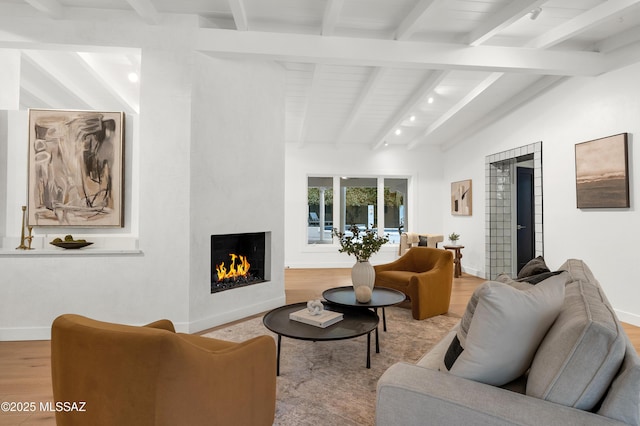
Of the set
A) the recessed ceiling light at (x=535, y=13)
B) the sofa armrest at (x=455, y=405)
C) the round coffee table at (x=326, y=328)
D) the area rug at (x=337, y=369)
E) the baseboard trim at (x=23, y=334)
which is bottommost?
the area rug at (x=337, y=369)

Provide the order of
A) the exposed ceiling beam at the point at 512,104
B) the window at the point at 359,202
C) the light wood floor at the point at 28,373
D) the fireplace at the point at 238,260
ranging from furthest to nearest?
the window at the point at 359,202
the exposed ceiling beam at the point at 512,104
the fireplace at the point at 238,260
the light wood floor at the point at 28,373

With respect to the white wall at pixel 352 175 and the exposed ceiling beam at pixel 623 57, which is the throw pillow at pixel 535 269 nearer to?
the exposed ceiling beam at pixel 623 57

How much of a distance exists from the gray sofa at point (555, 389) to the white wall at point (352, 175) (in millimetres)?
6498

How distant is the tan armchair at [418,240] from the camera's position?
7090 millimetres

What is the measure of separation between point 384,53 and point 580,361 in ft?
10.5

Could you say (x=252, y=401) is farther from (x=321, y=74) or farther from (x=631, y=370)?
(x=321, y=74)

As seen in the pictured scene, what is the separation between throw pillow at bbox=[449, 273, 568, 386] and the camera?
133 cm

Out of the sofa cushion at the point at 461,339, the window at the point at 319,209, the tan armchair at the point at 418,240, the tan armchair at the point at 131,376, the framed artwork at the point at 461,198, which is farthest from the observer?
the window at the point at 319,209

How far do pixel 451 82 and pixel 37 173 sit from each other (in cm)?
491

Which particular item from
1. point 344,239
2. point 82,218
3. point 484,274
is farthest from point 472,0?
point 484,274

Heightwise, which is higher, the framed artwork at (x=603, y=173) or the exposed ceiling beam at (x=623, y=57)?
the exposed ceiling beam at (x=623, y=57)

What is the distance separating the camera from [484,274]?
6320 mm

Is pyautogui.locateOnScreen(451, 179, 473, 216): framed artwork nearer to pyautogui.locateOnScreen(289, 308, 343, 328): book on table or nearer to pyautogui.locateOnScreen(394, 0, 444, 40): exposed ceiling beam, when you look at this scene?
pyautogui.locateOnScreen(394, 0, 444, 40): exposed ceiling beam

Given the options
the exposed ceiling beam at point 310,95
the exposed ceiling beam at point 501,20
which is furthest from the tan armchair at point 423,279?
the exposed ceiling beam at point 310,95
